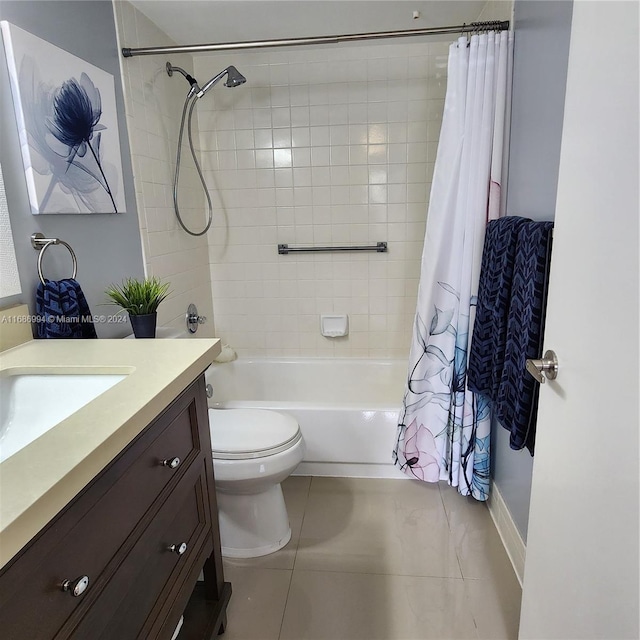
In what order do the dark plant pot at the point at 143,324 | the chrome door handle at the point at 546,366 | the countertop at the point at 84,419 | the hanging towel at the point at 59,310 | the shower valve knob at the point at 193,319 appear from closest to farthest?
1. the countertop at the point at 84,419
2. the chrome door handle at the point at 546,366
3. the hanging towel at the point at 59,310
4. the dark plant pot at the point at 143,324
5. the shower valve knob at the point at 193,319

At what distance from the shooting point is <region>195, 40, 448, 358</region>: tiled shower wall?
241 cm

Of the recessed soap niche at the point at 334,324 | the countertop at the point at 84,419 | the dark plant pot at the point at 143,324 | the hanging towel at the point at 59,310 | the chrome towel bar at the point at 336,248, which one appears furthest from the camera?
the recessed soap niche at the point at 334,324

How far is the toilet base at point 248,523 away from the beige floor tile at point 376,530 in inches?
5.6

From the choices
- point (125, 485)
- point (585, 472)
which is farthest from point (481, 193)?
point (125, 485)

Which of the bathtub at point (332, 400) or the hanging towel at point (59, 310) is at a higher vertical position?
the hanging towel at point (59, 310)

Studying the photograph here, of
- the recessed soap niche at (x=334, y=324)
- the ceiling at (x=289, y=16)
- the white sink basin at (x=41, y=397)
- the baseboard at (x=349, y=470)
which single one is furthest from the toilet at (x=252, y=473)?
the ceiling at (x=289, y=16)

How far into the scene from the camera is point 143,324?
4.94 feet

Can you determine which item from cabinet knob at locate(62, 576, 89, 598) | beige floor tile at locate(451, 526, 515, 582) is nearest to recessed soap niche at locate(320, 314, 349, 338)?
beige floor tile at locate(451, 526, 515, 582)

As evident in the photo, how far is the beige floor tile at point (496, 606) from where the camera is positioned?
1.36 meters

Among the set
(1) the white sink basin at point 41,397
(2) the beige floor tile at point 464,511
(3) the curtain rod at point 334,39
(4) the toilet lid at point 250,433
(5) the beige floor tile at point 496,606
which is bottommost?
(2) the beige floor tile at point 464,511

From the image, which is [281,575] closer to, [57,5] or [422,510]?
[422,510]

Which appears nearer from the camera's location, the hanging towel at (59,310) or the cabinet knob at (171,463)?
the cabinet knob at (171,463)

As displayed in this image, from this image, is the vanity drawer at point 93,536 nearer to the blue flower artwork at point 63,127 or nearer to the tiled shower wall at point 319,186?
the blue flower artwork at point 63,127

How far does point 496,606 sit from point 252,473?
0.89 metres
